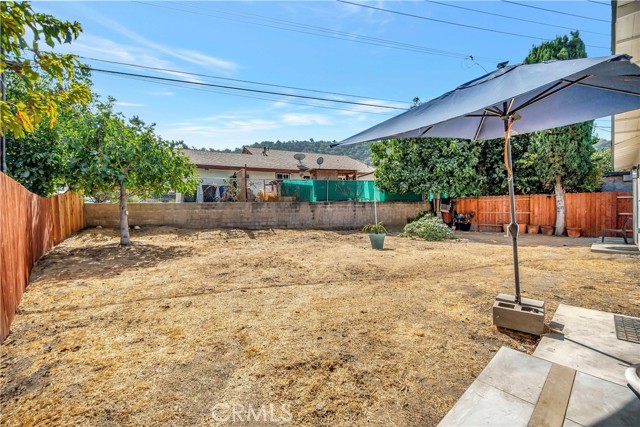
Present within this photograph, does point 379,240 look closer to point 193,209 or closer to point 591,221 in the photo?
point 193,209

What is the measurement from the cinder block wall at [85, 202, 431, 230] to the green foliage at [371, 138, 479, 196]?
1256 millimetres

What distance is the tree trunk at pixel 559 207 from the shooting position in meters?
10.9

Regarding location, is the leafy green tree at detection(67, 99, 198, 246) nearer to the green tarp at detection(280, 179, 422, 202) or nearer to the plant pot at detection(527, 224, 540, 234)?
the green tarp at detection(280, 179, 422, 202)

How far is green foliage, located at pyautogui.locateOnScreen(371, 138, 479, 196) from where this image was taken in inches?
484

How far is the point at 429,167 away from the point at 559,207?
17.2 feet

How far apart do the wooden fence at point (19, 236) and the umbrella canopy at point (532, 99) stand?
388cm

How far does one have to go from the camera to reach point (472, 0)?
9.70 meters

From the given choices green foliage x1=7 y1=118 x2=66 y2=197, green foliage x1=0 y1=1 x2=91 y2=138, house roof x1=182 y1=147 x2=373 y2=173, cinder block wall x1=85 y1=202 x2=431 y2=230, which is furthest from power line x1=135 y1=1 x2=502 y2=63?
house roof x1=182 y1=147 x2=373 y2=173

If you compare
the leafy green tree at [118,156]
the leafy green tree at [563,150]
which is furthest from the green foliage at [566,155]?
the leafy green tree at [118,156]

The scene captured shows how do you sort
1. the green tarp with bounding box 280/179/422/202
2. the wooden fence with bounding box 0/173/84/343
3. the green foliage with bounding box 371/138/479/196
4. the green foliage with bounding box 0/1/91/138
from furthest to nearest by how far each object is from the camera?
the green tarp with bounding box 280/179/422/202 → the green foliage with bounding box 371/138/479/196 → the wooden fence with bounding box 0/173/84/343 → the green foliage with bounding box 0/1/91/138

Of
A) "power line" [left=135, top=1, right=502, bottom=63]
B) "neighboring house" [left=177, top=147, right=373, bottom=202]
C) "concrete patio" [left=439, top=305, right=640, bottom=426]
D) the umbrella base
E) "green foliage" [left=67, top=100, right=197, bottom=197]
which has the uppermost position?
"power line" [left=135, top=1, right=502, bottom=63]

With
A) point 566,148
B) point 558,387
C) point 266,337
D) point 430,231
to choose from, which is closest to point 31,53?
point 266,337

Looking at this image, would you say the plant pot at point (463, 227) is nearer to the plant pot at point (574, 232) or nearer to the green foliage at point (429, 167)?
the green foliage at point (429, 167)

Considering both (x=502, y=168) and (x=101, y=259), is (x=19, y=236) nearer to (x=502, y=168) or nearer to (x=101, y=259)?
(x=101, y=259)
